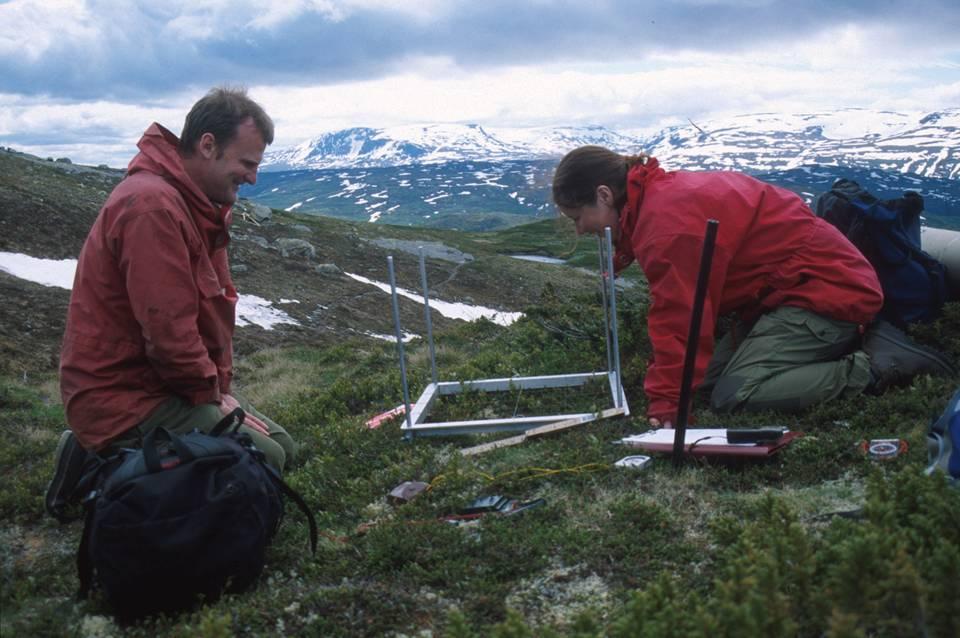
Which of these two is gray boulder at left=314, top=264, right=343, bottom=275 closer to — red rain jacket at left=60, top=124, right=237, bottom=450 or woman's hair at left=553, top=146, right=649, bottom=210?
woman's hair at left=553, top=146, right=649, bottom=210

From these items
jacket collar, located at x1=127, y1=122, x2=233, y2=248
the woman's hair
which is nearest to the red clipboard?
the woman's hair

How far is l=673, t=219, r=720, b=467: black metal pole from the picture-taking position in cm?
496

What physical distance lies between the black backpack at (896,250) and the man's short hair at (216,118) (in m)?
5.20

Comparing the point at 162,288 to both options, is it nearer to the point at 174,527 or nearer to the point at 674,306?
the point at 174,527

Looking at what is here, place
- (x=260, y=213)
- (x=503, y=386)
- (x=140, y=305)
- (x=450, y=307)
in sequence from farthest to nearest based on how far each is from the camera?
(x=260, y=213) → (x=450, y=307) → (x=503, y=386) → (x=140, y=305)

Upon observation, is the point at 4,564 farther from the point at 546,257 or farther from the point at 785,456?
the point at 546,257

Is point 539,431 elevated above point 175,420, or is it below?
below

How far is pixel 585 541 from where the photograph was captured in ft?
14.5

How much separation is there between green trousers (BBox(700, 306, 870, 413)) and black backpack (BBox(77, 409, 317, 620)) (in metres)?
3.93

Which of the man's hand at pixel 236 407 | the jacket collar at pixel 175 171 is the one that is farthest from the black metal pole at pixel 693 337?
the jacket collar at pixel 175 171

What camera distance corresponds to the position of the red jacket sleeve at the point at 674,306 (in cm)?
598

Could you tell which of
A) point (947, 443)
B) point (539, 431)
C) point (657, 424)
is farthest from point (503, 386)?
point (947, 443)

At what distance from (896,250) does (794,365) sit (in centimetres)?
155

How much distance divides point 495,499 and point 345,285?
24.0m
